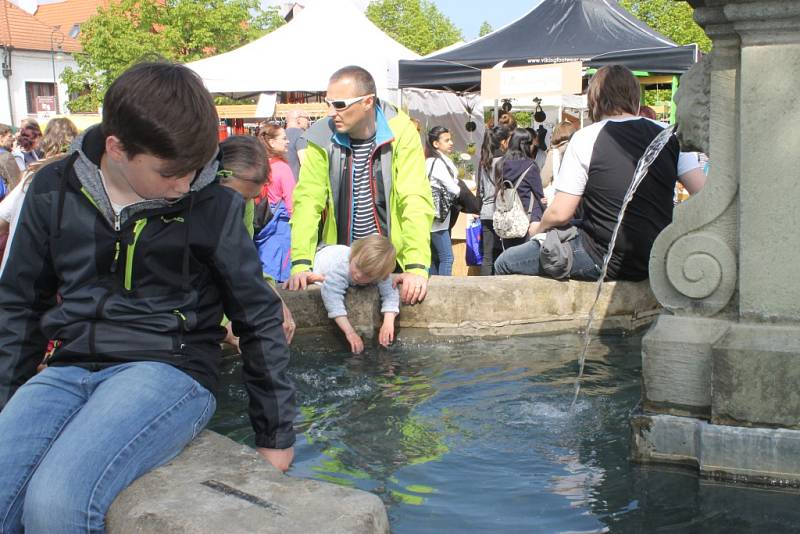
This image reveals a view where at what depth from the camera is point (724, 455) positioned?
3178mm

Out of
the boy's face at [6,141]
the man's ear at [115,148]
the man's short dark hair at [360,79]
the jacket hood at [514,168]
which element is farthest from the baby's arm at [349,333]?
the boy's face at [6,141]

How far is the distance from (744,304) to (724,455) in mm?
535

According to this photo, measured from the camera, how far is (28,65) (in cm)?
5747

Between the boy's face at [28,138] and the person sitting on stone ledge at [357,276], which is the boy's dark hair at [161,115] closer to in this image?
the person sitting on stone ledge at [357,276]

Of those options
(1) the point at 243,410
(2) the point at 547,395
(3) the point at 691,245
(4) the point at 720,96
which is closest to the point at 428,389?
(2) the point at 547,395

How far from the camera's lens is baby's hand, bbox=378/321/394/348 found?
5.00 meters

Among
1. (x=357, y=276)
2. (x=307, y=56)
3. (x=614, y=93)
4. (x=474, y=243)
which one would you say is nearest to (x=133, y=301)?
(x=357, y=276)

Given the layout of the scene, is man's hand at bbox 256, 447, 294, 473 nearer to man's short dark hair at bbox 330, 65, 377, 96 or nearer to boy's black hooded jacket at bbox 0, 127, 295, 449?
boy's black hooded jacket at bbox 0, 127, 295, 449

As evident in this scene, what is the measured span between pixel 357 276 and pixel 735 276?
2.21 m

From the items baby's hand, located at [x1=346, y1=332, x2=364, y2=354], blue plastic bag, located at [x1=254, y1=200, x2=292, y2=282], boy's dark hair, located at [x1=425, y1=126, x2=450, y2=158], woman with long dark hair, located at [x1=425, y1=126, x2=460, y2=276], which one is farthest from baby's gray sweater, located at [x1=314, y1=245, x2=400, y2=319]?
boy's dark hair, located at [x1=425, y1=126, x2=450, y2=158]

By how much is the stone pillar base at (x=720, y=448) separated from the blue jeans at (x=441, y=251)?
15.3 ft

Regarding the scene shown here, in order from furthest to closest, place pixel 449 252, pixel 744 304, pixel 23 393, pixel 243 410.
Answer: pixel 449 252, pixel 243 410, pixel 744 304, pixel 23 393

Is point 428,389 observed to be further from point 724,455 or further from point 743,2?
point 743,2

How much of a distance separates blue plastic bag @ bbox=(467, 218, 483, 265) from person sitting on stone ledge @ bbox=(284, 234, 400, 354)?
14.2 ft
